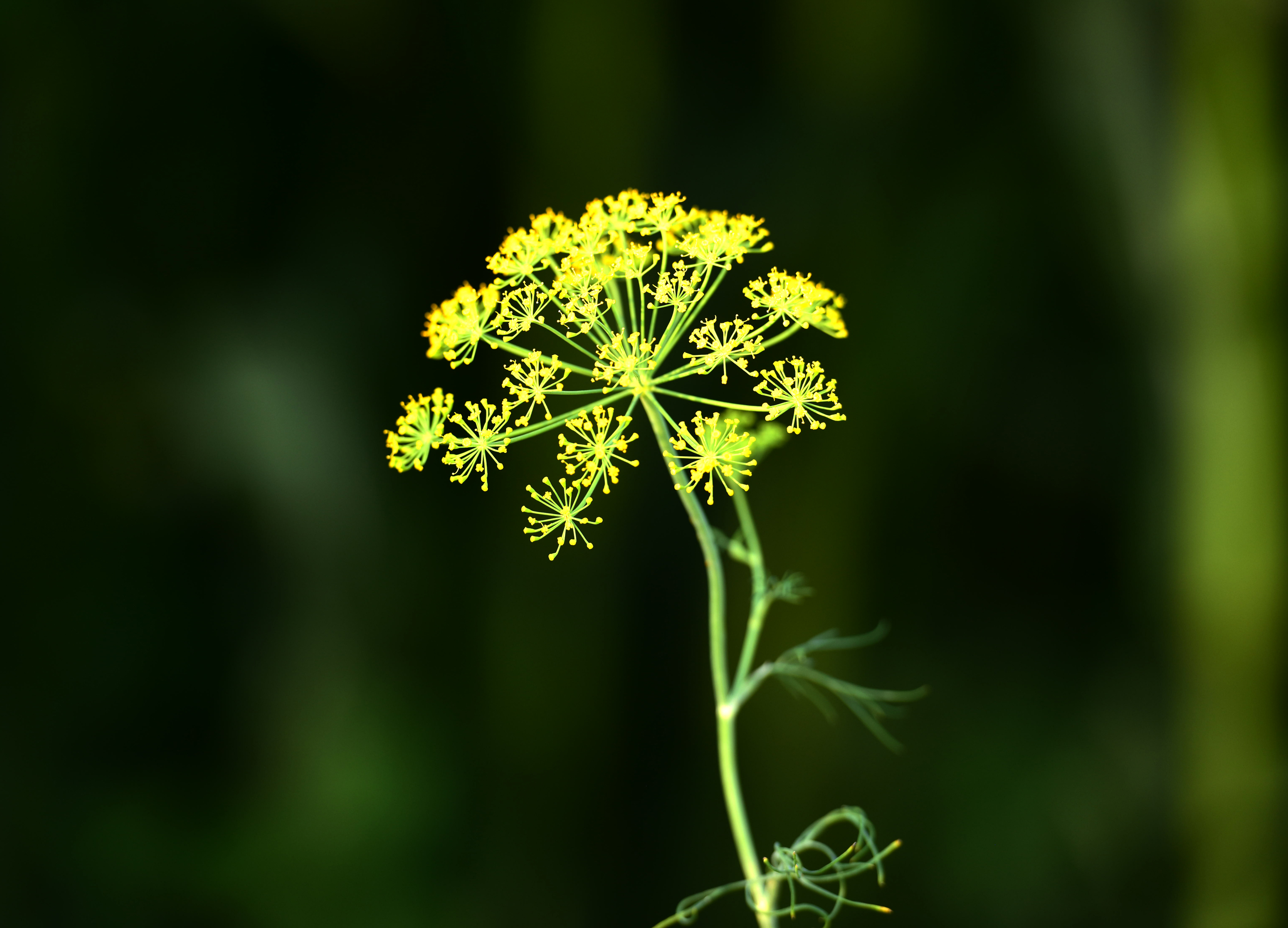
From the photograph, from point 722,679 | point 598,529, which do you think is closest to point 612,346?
point 722,679

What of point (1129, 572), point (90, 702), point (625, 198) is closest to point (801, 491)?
point (1129, 572)

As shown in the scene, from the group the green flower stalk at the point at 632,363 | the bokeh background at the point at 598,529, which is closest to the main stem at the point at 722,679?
the green flower stalk at the point at 632,363

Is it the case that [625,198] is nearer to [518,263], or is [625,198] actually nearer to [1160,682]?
[518,263]

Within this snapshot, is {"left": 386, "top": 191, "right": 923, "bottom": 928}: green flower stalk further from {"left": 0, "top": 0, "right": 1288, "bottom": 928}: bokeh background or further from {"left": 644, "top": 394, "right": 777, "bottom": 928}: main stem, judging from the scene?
{"left": 0, "top": 0, "right": 1288, "bottom": 928}: bokeh background

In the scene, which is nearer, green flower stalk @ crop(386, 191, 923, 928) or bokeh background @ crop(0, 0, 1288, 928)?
green flower stalk @ crop(386, 191, 923, 928)

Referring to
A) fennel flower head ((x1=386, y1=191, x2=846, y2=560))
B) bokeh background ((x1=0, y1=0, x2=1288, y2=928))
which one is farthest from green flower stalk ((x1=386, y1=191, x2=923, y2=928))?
bokeh background ((x1=0, y1=0, x2=1288, y2=928))
